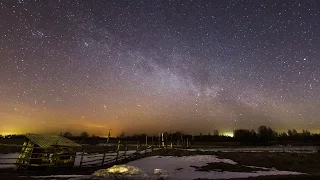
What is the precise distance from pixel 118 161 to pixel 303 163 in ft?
73.7

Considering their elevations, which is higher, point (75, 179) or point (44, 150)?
point (44, 150)

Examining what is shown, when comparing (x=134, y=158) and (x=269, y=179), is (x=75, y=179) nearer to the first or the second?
(x=269, y=179)

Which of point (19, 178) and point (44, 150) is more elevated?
point (44, 150)

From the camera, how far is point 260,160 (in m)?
30.0

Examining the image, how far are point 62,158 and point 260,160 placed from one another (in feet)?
74.8

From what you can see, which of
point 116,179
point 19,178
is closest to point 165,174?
point 116,179

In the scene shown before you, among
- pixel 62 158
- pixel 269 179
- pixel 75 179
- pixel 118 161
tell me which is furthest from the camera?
pixel 118 161

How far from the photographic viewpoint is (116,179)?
1584 cm

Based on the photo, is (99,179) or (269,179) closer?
(99,179)

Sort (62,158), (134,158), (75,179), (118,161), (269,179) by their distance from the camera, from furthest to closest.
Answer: (134,158), (118,161), (62,158), (269,179), (75,179)

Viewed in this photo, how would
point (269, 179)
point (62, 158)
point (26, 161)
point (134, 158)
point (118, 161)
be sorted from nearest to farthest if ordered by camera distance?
point (269, 179) → point (26, 161) → point (62, 158) → point (118, 161) → point (134, 158)

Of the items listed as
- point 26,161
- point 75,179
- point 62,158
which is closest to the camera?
point 75,179

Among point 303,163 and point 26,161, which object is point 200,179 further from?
point 303,163

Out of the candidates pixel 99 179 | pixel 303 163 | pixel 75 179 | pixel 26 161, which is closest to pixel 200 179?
pixel 99 179
